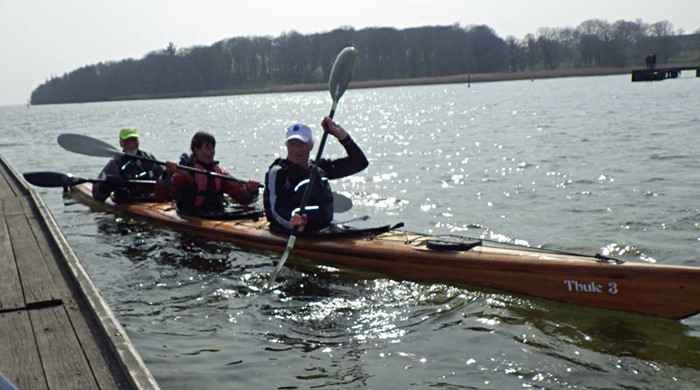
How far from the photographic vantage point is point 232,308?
580 cm

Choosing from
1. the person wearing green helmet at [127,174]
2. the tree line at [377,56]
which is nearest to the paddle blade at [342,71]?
the person wearing green helmet at [127,174]

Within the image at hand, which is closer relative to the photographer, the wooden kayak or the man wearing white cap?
the wooden kayak

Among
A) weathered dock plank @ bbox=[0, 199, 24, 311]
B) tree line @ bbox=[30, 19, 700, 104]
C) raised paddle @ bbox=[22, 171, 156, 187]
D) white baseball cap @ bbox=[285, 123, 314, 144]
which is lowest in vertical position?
weathered dock plank @ bbox=[0, 199, 24, 311]

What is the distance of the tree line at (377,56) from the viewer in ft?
358

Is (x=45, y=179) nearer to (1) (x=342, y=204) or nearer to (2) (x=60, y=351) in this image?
(1) (x=342, y=204)

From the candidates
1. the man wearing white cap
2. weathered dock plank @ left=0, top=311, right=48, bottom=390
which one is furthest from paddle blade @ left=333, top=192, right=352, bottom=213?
weathered dock plank @ left=0, top=311, right=48, bottom=390

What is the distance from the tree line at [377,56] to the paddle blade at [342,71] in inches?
3846

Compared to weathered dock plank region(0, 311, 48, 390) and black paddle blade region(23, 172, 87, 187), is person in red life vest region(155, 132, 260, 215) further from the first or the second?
weathered dock plank region(0, 311, 48, 390)

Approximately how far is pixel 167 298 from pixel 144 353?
133 cm

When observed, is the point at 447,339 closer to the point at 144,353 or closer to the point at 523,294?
the point at 523,294

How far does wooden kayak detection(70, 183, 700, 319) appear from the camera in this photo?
4.87 meters

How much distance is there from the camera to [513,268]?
5582 mm

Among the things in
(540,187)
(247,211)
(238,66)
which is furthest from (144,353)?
(238,66)

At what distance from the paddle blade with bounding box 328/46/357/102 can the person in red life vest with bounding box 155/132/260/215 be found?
5.08 ft
